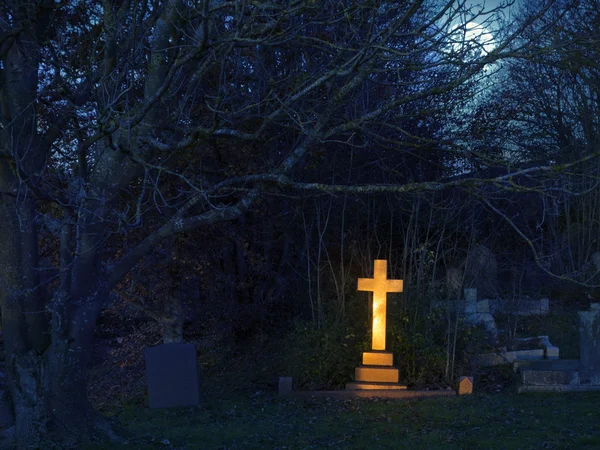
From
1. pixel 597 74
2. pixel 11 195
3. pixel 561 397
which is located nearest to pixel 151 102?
pixel 11 195

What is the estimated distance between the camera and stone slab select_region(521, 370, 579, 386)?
11656mm

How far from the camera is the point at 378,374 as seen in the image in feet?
40.1

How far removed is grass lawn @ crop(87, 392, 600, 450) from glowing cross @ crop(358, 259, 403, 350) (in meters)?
1.30

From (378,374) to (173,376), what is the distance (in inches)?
135

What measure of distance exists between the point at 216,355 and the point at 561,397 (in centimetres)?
853

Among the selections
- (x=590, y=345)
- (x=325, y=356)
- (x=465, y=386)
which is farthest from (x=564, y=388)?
(x=325, y=356)

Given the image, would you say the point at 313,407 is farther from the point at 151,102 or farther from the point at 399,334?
the point at 151,102

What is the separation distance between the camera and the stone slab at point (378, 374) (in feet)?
40.0

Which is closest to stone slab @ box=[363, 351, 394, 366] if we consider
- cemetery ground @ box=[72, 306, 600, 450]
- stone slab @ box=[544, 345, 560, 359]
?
cemetery ground @ box=[72, 306, 600, 450]

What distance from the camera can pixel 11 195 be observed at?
8391 mm

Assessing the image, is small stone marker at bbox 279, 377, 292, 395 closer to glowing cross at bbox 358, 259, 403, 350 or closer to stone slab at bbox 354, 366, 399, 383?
stone slab at bbox 354, 366, 399, 383

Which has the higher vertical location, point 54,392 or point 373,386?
point 54,392

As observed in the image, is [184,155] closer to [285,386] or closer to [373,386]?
[285,386]

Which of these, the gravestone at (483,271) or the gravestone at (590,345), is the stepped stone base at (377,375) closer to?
the gravestone at (590,345)
